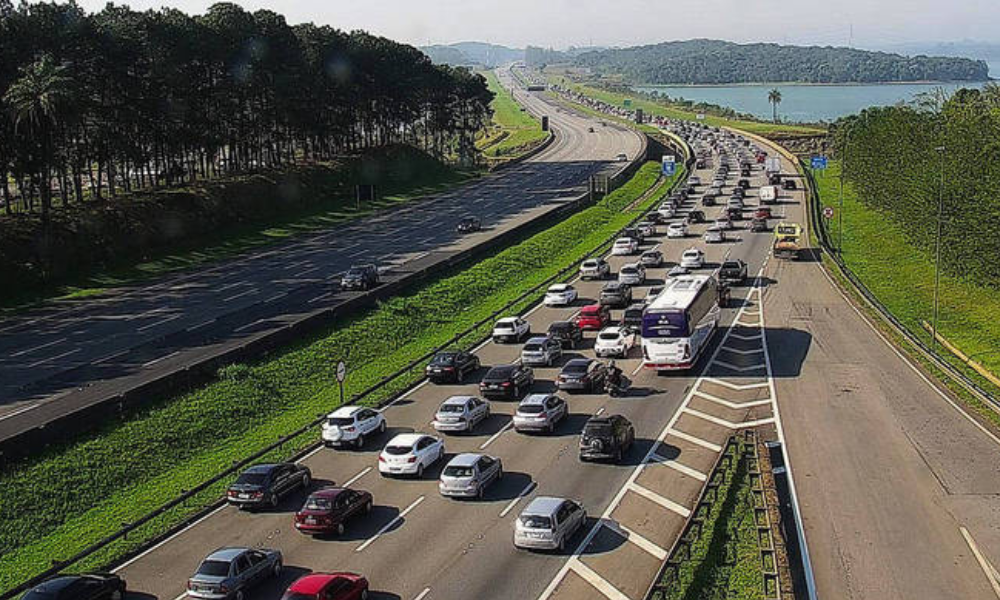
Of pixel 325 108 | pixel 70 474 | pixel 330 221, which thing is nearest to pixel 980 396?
pixel 70 474

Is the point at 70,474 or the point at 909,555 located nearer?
the point at 909,555

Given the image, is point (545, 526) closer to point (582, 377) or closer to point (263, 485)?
point (263, 485)

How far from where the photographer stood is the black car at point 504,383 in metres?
47.6

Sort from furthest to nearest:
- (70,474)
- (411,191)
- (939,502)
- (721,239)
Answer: (411,191), (721,239), (70,474), (939,502)

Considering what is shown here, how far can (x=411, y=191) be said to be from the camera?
427 ft

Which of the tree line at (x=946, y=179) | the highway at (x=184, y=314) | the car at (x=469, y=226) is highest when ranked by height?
the tree line at (x=946, y=179)

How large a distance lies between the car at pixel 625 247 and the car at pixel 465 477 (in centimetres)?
5176

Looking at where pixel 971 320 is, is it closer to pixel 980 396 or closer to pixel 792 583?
pixel 980 396

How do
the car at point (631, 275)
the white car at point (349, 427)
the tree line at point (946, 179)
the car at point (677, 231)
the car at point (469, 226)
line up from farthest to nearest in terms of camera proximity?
the car at point (469, 226) → the car at point (677, 231) → the car at point (631, 275) → the tree line at point (946, 179) → the white car at point (349, 427)

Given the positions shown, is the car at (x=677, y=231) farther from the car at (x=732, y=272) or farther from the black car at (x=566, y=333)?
the black car at (x=566, y=333)

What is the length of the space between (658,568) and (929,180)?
62.3m

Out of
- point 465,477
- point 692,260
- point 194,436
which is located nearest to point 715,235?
point 692,260

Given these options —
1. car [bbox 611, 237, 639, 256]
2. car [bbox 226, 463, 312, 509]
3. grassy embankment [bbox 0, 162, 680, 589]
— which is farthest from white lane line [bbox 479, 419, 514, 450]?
car [bbox 611, 237, 639, 256]

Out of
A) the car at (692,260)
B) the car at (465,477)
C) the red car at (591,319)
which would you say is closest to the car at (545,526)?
the car at (465,477)
